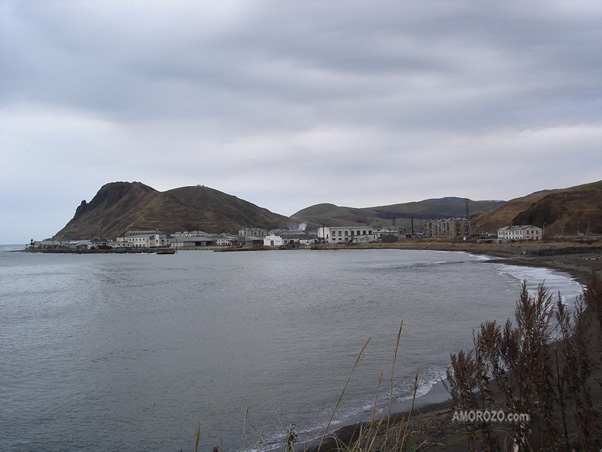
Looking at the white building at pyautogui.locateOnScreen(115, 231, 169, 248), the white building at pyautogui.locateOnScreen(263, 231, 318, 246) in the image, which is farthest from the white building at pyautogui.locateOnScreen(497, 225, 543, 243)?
the white building at pyautogui.locateOnScreen(115, 231, 169, 248)

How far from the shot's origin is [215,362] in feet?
44.4

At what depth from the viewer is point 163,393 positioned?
1085cm

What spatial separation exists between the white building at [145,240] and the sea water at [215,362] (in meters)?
109

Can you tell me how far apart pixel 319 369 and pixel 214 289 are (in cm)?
2311

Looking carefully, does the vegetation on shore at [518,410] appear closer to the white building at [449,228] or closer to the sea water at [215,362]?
the sea water at [215,362]

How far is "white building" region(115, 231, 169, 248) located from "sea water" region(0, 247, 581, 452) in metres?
109

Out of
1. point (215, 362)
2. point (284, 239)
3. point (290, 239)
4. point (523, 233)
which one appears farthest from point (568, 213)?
point (215, 362)

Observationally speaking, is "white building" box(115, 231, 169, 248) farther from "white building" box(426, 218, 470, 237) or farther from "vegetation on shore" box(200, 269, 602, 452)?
"vegetation on shore" box(200, 269, 602, 452)

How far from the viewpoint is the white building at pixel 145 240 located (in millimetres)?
135750

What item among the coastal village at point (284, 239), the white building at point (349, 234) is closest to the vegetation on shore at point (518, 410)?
the coastal village at point (284, 239)

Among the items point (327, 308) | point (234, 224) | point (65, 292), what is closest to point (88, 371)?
point (327, 308)

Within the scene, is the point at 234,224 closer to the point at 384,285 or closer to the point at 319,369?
the point at 384,285

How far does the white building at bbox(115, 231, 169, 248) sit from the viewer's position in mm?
135750

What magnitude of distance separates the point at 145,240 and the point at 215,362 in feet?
437
